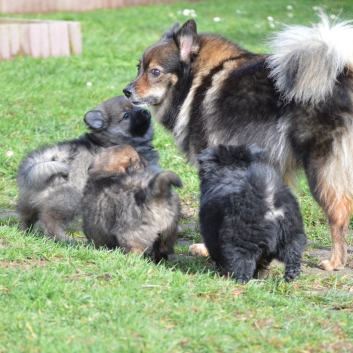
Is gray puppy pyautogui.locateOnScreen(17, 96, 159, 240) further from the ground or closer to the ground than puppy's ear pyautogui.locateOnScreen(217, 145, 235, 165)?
closer to the ground

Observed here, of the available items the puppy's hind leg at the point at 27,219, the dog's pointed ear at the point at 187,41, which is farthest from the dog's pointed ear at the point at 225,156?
the puppy's hind leg at the point at 27,219

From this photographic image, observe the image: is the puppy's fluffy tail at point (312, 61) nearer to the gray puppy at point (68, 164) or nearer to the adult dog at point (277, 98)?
the adult dog at point (277, 98)

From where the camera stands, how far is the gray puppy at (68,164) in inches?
217

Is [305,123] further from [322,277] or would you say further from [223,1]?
[223,1]

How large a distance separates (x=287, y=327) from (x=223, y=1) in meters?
18.7

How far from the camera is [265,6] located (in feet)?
64.0

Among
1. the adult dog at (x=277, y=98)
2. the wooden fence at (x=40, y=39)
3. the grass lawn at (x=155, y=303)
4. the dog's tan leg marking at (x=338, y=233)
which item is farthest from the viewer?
the wooden fence at (x=40, y=39)

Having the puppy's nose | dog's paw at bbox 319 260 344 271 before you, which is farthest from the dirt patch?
dog's paw at bbox 319 260 344 271

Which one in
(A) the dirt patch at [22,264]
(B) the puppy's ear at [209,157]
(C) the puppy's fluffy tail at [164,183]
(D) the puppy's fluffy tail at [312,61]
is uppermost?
(D) the puppy's fluffy tail at [312,61]

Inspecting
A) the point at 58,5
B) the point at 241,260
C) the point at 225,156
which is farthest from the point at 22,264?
the point at 58,5

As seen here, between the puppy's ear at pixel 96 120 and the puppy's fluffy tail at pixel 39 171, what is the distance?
0.51 meters

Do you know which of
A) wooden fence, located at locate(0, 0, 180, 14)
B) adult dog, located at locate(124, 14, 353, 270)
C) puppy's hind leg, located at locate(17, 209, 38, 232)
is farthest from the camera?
wooden fence, located at locate(0, 0, 180, 14)

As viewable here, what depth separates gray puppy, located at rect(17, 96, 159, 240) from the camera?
18.0 feet

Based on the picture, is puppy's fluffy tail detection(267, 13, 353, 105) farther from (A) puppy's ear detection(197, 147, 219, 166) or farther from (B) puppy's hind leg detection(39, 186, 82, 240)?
(B) puppy's hind leg detection(39, 186, 82, 240)
